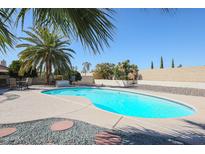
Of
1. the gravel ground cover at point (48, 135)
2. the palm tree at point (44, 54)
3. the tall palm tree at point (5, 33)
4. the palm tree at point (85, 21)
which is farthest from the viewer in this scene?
the palm tree at point (44, 54)

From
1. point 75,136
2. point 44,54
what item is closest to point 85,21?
point 75,136

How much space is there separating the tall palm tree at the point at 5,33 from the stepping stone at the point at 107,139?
8.23 feet

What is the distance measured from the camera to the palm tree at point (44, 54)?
18781 mm

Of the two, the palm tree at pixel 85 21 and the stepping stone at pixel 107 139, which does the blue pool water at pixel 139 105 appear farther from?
the palm tree at pixel 85 21

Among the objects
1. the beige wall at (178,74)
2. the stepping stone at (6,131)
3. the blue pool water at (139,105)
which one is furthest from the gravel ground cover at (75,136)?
the beige wall at (178,74)

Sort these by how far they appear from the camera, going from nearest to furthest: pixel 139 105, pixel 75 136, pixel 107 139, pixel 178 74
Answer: pixel 107 139 < pixel 75 136 < pixel 139 105 < pixel 178 74

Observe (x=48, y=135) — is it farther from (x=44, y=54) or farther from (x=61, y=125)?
(x=44, y=54)

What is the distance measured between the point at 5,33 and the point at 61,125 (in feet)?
9.79

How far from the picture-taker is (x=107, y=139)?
3453 mm
